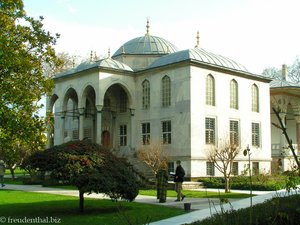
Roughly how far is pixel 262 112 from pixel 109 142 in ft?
40.9

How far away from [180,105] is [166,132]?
2.38m

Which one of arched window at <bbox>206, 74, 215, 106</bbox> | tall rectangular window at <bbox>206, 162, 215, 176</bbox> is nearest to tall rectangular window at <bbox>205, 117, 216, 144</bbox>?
arched window at <bbox>206, 74, 215, 106</bbox>

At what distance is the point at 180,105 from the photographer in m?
29.8

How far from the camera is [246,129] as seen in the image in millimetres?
33000

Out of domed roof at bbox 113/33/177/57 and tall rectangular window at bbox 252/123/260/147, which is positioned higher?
domed roof at bbox 113/33/177/57

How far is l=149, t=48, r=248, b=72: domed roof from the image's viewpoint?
30.6 m

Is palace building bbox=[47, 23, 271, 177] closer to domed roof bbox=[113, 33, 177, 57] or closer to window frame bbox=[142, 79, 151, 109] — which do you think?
window frame bbox=[142, 79, 151, 109]

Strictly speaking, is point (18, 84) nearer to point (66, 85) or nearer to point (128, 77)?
point (128, 77)

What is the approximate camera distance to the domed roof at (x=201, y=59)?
3058cm

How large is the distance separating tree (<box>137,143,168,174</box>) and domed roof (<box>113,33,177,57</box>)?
1195 cm

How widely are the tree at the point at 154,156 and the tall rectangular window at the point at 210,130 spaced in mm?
3453

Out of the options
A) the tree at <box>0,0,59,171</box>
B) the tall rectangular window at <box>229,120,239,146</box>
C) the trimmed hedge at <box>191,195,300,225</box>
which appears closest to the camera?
the trimmed hedge at <box>191,195,300,225</box>

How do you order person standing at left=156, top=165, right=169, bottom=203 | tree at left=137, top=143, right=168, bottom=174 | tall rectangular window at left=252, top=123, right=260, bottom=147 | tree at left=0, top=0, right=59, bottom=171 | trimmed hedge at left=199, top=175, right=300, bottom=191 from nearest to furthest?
tree at left=0, top=0, right=59, bottom=171, person standing at left=156, top=165, right=169, bottom=203, trimmed hedge at left=199, top=175, right=300, bottom=191, tree at left=137, top=143, right=168, bottom=174, tall rectangular window at left=252, top=123, right=260, bottom=147

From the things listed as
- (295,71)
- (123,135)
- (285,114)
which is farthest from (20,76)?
(295,71)
